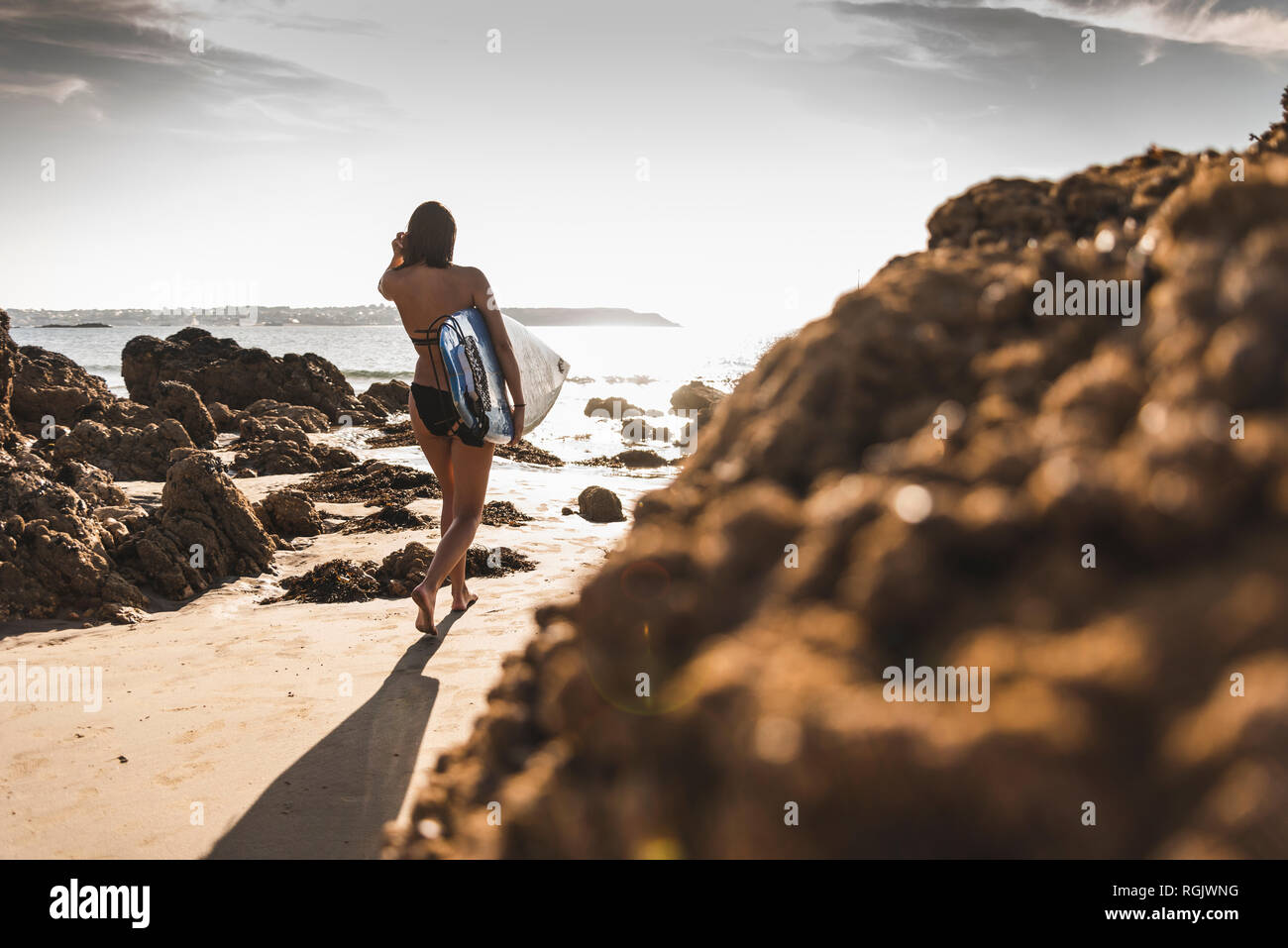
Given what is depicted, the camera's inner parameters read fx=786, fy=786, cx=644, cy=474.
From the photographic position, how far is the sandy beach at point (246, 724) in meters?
2.44

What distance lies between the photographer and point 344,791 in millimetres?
2643

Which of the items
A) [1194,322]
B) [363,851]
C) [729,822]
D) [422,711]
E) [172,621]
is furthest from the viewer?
[172,621]

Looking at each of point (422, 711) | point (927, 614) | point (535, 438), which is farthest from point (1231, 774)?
point (535, 438)

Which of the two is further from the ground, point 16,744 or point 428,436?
point 428,436

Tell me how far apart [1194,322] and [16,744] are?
3917mm

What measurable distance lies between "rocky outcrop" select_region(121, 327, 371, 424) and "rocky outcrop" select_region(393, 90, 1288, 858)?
17.5 metres

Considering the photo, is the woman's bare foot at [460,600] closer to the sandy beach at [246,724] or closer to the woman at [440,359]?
the sandy beach at [246,724]

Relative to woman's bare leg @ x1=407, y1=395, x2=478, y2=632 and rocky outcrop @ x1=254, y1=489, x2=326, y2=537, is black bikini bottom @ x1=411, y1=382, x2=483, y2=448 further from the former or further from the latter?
rocky outcrop @ x1=254, y1=489, x2=326, y2=537

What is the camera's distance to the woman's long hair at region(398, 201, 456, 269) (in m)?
4.12

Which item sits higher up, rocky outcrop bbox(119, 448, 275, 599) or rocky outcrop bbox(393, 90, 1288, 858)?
rocky outcrop bbox(393, 90, 1288, 858)

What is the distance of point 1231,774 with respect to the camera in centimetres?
61

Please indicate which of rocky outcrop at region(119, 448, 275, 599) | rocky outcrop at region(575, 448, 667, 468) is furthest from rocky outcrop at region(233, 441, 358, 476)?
rocky outcrop at region(119, 448, 275, 599)

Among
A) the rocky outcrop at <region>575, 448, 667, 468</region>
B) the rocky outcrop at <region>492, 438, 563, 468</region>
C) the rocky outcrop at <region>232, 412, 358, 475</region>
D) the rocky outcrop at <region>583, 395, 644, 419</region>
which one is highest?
the rocky outcrop at <region>583, 395, 644, 419</region>
